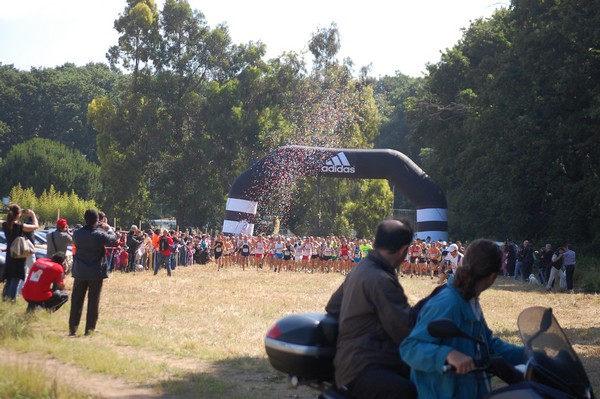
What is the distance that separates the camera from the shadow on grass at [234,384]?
28.1 ft

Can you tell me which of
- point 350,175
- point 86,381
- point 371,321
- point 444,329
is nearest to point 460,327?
point 444,329

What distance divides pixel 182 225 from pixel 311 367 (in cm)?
5415

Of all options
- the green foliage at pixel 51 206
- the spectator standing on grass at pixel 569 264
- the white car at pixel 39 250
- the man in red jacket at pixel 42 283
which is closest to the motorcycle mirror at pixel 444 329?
the man in red jacket at pixel 42 283

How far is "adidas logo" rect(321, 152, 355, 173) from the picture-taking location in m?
36.3

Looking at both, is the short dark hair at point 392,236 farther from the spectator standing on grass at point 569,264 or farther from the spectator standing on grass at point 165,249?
the spectator standing on grass at point 569,264

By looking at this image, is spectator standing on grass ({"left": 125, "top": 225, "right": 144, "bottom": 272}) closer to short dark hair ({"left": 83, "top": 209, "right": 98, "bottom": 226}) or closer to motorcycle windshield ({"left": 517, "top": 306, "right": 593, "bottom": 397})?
short dark hair ({"left": 83, "top": 209, "right": 98, "bottom": 226})

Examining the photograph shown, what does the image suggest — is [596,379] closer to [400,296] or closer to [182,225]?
[400,296]

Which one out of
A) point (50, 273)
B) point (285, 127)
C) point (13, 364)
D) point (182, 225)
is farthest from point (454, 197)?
point (13, 364)

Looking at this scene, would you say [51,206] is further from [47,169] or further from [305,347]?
[305,347]

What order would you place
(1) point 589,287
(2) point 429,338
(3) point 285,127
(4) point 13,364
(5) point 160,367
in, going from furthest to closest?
(3) point 285,127 → (1) point 589,287 → (5) point 160,367 → (4) point 13,364 → (2) point 429,338

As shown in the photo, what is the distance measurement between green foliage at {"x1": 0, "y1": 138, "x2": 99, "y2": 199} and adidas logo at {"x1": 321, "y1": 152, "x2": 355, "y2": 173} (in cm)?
3898

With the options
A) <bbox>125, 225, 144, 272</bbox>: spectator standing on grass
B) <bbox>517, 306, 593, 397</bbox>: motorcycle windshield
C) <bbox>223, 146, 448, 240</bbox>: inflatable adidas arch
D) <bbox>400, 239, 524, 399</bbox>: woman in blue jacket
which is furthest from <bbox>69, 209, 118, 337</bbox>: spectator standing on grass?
<bbox>223, 146, 448, 240</bbox>: inflatable adidas arch

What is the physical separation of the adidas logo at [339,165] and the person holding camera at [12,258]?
23.2m

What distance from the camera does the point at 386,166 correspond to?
3609 cm
